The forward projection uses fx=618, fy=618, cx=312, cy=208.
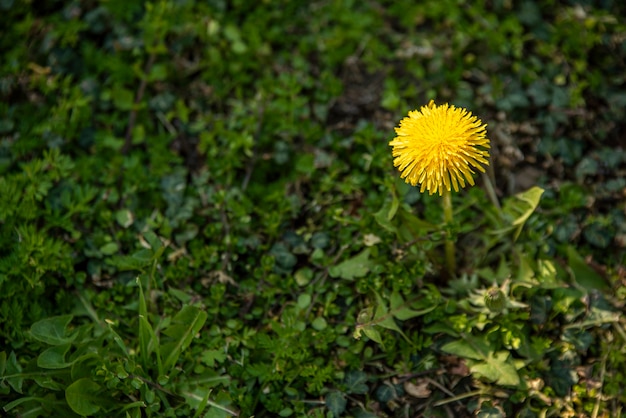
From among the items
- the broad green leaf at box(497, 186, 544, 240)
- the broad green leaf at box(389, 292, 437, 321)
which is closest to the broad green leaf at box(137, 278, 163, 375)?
the broad green leaf at box(389, 292, 437, 321)

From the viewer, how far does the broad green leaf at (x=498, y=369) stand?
7.44 feet

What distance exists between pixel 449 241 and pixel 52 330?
5.01 feet

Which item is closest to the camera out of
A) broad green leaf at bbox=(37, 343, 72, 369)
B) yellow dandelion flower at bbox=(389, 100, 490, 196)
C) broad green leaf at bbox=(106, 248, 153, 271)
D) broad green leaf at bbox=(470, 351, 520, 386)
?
yellow dandelion flower at bbox=(389, 100, 490, 196)

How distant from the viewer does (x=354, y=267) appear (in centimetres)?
251

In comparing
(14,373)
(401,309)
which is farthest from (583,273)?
(14,373)

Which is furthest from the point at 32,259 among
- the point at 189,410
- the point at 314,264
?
the point at 314,264

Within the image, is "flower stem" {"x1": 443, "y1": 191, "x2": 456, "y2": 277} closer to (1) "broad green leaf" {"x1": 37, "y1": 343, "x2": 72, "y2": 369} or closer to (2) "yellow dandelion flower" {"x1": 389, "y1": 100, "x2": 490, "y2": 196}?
(2) "yellow dandelion flower" {"x1": 389, "y1": 100, "x2": 490, "y2": 196}

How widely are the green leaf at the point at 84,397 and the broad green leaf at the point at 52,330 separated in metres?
0.18

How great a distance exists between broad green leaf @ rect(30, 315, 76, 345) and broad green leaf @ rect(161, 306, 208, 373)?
34cm

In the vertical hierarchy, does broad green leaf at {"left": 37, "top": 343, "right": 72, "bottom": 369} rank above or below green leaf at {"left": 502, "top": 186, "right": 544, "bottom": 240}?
below

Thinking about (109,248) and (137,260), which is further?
(109,248)

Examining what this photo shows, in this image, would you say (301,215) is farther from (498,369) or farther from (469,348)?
(498,369)

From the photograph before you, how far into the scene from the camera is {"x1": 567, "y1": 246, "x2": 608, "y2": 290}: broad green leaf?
2.54 meters

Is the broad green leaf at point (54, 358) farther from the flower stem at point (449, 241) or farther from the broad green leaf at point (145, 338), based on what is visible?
the flower stem at point (449, 241)
